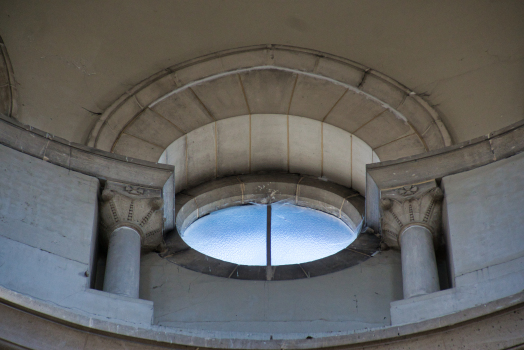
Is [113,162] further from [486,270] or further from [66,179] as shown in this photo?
[486,270]

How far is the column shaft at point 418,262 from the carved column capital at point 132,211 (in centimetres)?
261

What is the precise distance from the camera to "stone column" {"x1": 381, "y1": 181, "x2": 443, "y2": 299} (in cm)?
920

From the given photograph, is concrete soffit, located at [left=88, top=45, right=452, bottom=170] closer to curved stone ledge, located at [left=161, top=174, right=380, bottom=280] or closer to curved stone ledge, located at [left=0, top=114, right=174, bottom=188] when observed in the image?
curved stone ledge, located at [left=0, top=114, right=174, bottom=188]

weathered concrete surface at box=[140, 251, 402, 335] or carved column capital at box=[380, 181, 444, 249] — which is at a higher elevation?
carved column capital at box=[380, 181, 444, 249]

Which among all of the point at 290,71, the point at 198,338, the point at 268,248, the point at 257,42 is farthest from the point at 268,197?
the point at 198,338

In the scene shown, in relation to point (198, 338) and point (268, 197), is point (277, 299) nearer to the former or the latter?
point (198, 338)

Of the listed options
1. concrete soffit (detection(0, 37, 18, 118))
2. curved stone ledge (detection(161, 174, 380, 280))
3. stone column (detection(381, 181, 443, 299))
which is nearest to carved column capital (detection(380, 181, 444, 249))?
stone column (detection(381, 181, 443, 299))

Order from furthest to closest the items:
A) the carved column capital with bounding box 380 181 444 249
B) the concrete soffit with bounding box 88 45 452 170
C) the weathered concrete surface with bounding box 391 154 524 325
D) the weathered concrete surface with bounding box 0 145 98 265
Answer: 1. the concrete soffit with bounding box 88 45 452 170
2. the carved column capital with bounding box 380 181 444 249
3. the weathered concrete surface with bounding box 0 145 98 265
4. the weathered concrete surface with bounding box 391 154 524 325

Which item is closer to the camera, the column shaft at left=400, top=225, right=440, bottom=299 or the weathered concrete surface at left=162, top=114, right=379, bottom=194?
the column shaft at left=400, top=225, right=440, bottom=299

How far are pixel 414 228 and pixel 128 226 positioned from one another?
9.72 feet

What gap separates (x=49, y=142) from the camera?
9812 millimetres

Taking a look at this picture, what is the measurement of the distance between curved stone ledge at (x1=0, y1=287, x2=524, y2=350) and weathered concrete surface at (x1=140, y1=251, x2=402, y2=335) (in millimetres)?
1056

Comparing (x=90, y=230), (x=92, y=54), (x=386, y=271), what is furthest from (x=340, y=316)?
(x=92, y=54)

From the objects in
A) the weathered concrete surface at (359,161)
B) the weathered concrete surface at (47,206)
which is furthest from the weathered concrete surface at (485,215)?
the weathered concrete surface at (47,206)
